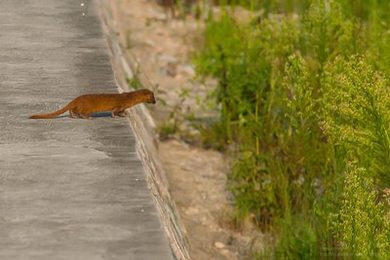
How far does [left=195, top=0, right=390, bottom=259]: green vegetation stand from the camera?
4.51 meters

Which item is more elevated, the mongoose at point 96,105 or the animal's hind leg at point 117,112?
the mongoose at point 96,105

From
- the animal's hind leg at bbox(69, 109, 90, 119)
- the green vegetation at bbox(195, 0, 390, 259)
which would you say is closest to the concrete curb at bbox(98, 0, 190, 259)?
the animal's hind leg at bbox(69, 109, 90, 119)

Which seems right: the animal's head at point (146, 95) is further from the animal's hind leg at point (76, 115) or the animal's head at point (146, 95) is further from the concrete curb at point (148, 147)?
the animal's hind leg at point (76, 115)

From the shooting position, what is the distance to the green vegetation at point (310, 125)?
451cm

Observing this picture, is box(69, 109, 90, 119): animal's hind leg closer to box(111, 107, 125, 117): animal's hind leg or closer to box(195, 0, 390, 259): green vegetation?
box(111, 107, 125, 117): animal's hind leg

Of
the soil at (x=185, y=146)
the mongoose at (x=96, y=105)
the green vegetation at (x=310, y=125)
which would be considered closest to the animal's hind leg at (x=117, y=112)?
the mongoose at (x=96, y=105)

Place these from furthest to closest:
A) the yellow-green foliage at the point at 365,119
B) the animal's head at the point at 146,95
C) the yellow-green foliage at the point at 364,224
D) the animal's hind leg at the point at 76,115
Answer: the animal's head at the point at 146,95 < the animal's hind leg at the point at 76,115 < the yellow-green foliage at the point at 365,119 < the yellow-green foliage at the point at 364,224

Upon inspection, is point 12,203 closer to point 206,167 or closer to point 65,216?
point 65,216

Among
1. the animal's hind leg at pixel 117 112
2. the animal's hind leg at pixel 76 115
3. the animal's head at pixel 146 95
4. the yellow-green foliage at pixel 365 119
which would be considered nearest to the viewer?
the yellow-green foliage at pixel 365 119

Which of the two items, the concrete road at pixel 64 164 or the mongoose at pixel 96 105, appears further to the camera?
the mongoose at pixel 96 105

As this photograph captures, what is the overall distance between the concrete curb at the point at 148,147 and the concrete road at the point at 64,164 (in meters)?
0.08

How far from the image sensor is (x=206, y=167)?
730 cm

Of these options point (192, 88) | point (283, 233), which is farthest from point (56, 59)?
point (192, 88)

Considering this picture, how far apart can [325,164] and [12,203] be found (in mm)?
2454
